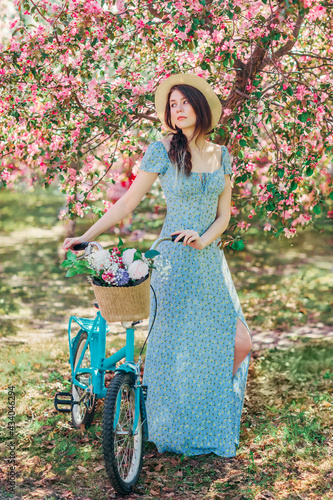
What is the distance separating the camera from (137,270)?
2.70m

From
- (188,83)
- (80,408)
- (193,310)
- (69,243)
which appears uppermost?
(188,83)

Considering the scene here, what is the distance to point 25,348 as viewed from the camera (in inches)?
226

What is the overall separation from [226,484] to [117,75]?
111 inches

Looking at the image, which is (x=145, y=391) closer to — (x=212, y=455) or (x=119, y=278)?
(x=212, y=455)

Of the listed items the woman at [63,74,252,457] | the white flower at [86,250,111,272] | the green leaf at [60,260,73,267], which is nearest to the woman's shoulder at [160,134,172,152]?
the woman at [63,74,252,457]

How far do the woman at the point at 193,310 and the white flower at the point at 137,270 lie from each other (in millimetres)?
707

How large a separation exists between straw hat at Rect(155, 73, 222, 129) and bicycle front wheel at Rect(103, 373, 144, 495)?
5.20 ft

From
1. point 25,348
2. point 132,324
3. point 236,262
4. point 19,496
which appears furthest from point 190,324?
point 236,262

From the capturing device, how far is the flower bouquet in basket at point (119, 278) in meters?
2.71

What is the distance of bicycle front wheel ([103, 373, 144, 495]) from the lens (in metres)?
2.86

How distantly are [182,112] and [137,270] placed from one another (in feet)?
3.63

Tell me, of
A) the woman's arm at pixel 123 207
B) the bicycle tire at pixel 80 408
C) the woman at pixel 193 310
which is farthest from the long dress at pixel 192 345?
the bicycle tire at pixel 80 408

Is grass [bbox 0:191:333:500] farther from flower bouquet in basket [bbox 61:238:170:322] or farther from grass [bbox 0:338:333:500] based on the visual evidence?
flower bouquet in basket [bbox 61:238:170:322]

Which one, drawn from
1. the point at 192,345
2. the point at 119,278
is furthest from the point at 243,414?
the point at 119,278
